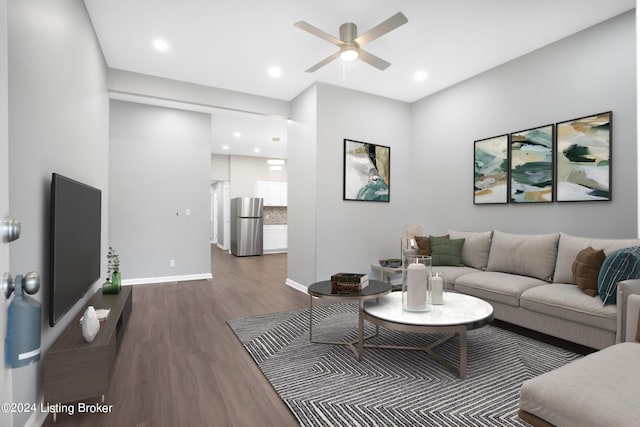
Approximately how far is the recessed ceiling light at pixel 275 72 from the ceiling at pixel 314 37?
0.04 metres

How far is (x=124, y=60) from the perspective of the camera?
13.2 ft

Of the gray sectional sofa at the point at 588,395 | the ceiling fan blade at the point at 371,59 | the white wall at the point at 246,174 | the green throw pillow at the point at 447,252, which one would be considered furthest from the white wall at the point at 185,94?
the gray sectional sofa at the point at 588,395

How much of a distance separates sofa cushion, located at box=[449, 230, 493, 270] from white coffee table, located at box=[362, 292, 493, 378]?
129 centimetres

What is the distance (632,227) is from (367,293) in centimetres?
254

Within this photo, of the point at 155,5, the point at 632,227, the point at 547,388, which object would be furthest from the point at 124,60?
the point at 632,227

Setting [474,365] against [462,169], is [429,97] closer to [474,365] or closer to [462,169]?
[462,169]

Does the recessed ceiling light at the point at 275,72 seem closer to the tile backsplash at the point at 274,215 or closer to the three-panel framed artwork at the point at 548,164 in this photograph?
the three-panel framed artwork at the point at 548,164

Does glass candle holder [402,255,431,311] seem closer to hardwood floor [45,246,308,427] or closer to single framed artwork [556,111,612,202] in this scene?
hardwood floor [45,246,308,427]

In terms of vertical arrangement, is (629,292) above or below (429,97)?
below

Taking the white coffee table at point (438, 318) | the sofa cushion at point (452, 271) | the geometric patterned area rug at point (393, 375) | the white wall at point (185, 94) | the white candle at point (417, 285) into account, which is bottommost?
the geometric patterned area rug at point (393, 375)

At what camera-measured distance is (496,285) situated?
3197mm

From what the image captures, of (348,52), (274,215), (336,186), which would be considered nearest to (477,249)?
(336,186)

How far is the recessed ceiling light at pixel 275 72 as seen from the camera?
13.8 ft

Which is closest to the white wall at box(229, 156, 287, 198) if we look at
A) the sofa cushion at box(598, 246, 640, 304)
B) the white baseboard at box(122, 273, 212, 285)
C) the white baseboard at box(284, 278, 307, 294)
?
Result: the white baseboard at box(122, 273, 212, 285)
